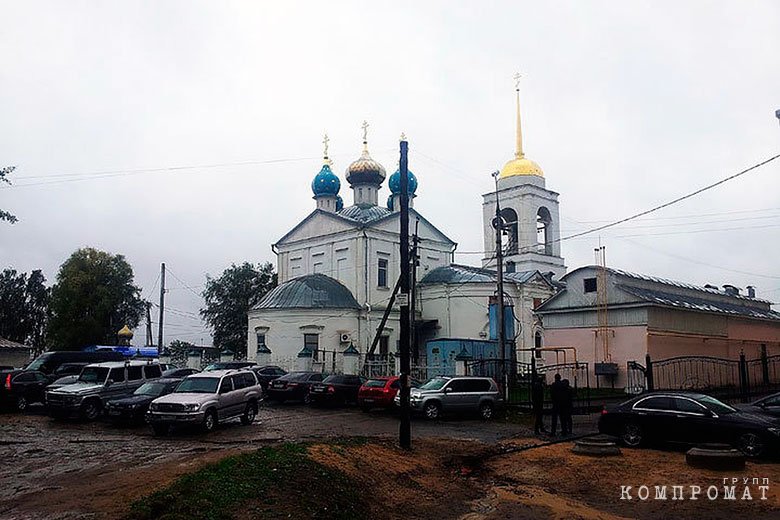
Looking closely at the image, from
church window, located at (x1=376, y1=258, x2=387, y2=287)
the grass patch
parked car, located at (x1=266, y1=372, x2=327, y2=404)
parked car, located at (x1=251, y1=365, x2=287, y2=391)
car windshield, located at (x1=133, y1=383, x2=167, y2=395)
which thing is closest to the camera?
the grass patch

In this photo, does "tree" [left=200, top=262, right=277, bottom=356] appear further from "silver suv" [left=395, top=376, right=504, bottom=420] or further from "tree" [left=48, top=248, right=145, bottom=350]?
"silver suv" [left=395, top=376, right=504, bottom=420]

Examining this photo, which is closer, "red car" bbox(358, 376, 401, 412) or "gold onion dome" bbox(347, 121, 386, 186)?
"red car" bbox(358, 376, 401, 412)

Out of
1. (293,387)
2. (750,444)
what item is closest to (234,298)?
(293,387)

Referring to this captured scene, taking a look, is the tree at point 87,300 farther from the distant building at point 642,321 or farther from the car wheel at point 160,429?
the car wheel at point 160,429

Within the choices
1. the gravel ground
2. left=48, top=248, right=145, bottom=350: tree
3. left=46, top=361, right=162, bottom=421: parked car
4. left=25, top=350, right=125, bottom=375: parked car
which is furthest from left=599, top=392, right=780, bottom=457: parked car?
left=48, top=248, right=145, bottom=350: tree

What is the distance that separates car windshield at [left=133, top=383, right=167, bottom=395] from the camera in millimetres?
22344

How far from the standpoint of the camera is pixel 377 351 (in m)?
45.2

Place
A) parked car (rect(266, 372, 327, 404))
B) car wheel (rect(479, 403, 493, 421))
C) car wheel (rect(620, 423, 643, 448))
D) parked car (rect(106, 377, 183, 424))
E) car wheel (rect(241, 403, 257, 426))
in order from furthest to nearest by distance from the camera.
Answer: parked car (rect(266, 372, 327, 404)), car wheel (rect(479, 403, 493, 421)), car wheel (rect(241, 403, 257, 426)), parked car (rect(106, 377, 183, 424)), car wheel (rect(620, 423, 643, 448))

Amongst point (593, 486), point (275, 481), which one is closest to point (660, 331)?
point (593, 486)

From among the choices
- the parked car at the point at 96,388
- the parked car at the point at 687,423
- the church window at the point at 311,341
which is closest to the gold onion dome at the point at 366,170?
the church window at the point at 311,341

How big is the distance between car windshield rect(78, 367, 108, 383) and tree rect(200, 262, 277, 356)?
4324 centimetres

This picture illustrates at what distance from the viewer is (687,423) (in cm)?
1650

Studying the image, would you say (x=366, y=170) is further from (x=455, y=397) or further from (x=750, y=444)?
(x=750, y=444)

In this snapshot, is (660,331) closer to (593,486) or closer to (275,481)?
(593,486)
